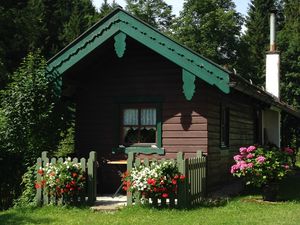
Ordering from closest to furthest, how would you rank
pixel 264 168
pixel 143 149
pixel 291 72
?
pixel 264 168, pixel 143 149, pixel 291 72

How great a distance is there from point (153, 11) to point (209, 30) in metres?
8.64

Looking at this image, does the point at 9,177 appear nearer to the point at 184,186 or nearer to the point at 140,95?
the point at 140,95

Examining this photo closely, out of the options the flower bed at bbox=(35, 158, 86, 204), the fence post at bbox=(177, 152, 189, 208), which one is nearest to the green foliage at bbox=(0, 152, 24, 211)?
the flower bed at bbox=(35, 158, 86, 204)

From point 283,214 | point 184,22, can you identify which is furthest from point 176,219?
point 184,22

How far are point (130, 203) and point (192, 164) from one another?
1651 mm

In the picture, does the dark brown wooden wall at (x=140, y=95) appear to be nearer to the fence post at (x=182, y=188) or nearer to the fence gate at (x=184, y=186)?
the fence gate at (x=184, y=186)

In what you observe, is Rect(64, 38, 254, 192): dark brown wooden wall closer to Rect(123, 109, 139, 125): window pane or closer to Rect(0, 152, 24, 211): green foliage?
Rect(123, 109, 139, 125): window pane

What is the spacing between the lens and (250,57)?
54188 mm

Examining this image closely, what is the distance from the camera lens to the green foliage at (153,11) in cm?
5662

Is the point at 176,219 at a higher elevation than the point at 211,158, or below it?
below

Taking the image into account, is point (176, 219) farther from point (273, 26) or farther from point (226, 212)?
point (273, 26)

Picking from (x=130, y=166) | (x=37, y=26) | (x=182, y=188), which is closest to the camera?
(x=182, y=188)

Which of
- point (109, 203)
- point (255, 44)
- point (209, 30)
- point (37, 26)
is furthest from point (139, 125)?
point (255, 44)

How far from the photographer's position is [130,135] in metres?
13.6
